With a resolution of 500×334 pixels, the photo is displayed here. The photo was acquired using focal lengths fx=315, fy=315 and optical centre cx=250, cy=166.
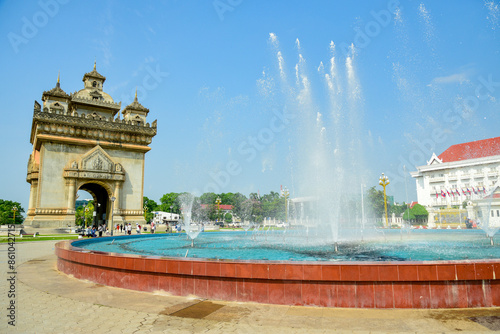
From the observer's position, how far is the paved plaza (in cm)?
453

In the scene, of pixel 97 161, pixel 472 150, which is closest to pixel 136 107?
pixel 97 161

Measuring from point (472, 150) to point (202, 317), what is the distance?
7647 cm

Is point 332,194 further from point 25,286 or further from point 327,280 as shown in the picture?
point 25,286

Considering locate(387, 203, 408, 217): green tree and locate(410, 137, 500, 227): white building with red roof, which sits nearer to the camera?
locate(410, 137, 500, 227): white building with red roof

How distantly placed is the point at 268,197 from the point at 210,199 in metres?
25.2

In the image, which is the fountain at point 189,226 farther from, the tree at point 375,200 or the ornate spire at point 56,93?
the tree at point 375,200

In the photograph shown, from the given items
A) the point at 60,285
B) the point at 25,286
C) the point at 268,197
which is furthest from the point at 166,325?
the point at 268,197

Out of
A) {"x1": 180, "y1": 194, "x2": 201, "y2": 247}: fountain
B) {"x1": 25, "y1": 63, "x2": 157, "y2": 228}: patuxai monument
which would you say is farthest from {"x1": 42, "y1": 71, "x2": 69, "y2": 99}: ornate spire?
{"x1": 180, "y1": 194, "x2": 201, "y2": 247}: fountain

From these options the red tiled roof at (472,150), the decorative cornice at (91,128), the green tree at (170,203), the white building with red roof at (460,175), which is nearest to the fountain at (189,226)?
the decorative cornice at (91,128)

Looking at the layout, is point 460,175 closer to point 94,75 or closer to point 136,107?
point 136,107

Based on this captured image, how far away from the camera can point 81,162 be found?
36.3 metres

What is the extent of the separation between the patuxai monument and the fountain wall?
34.3 metres

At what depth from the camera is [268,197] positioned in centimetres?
9325

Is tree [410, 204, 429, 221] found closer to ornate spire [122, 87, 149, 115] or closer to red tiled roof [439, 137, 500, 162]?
red tiled roof [439, 137, 500, 162]
